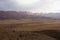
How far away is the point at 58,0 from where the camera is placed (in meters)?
0.76

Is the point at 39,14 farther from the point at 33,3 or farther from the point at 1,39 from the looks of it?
the point at 1,39

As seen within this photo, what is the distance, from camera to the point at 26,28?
25.3 inches

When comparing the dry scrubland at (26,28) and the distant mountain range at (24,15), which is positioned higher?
the distant mountain range at (24,15)

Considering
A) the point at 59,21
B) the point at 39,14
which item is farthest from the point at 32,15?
the point at 59,21

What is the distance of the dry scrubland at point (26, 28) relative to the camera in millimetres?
636

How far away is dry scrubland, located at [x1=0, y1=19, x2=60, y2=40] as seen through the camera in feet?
2.09

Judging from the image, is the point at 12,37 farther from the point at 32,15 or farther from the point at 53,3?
the point at 53,3

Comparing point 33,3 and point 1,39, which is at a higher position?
point 33,3

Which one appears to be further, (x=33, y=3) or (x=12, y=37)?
(x=33, y=3)

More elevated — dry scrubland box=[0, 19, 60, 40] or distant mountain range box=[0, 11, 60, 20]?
distant mountain range box=[0, 11, 60, 20]

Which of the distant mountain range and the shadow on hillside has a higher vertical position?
the distant mountain range

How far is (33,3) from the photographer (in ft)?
2.44

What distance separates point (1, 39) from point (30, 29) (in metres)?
0.15

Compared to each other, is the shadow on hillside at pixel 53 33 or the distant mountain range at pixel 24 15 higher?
the distant mountain range at pixel 24 15
